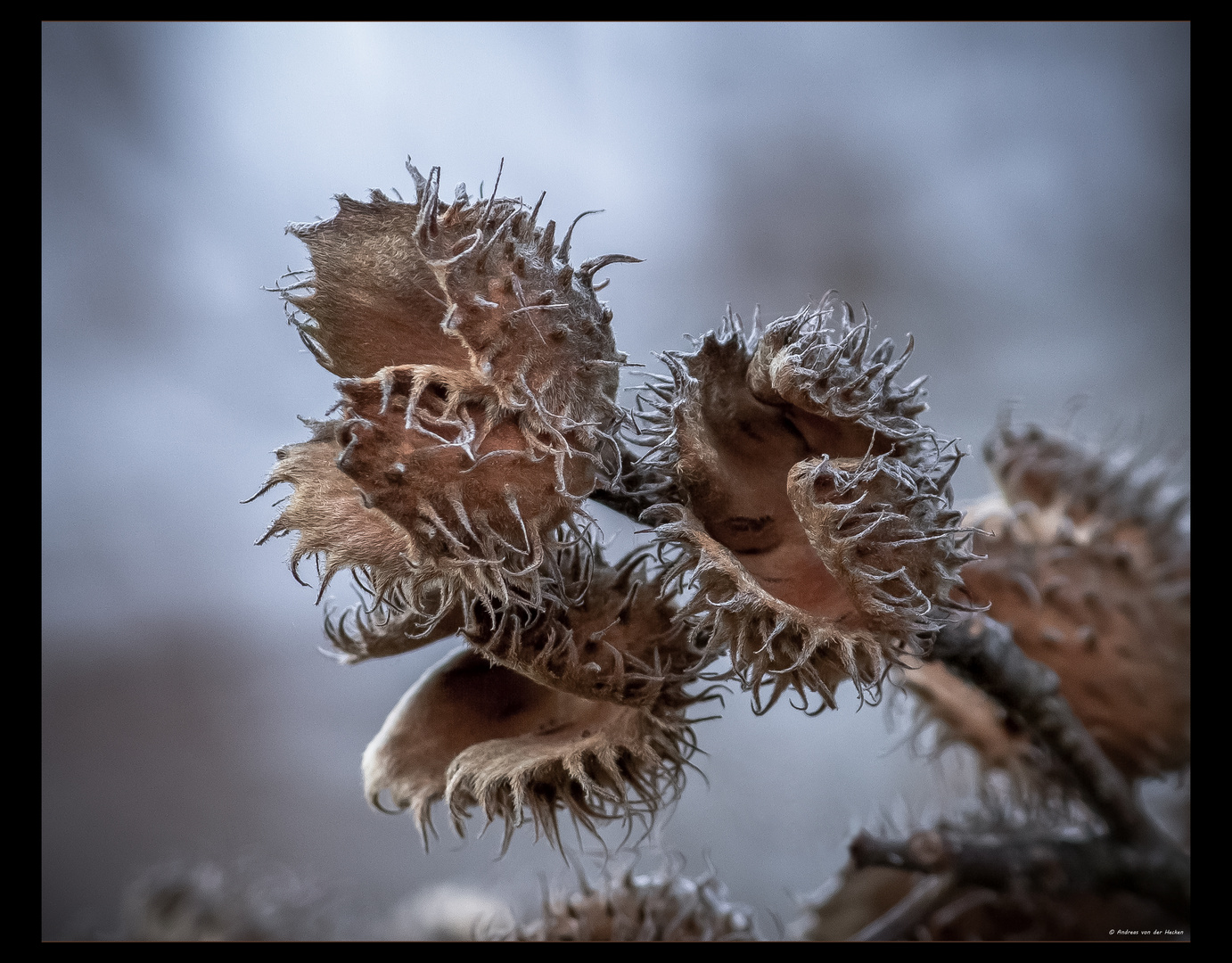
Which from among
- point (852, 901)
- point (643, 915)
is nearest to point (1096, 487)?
point (852, 901)

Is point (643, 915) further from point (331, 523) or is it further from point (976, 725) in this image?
point (331, 523)

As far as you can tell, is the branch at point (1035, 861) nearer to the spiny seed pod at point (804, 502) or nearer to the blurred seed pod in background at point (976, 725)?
the blurred seed pod in background at point (976, 725)

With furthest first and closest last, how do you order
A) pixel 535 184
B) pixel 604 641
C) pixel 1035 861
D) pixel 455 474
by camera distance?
pixel 1035 861, pixel 535 184, pixel 604 641, pixel 455 474

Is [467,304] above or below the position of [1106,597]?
above

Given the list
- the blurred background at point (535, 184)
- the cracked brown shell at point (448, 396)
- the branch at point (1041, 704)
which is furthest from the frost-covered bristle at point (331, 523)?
the branch at point (1041, 704)

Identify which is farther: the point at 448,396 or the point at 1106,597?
the point at 1106,597

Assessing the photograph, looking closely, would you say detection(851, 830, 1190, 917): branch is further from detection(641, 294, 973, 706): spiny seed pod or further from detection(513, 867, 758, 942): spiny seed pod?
detection(641, 294, 973, 706): spiny seed pod
